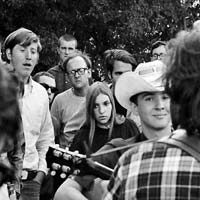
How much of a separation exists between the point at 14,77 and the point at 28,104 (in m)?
4.57

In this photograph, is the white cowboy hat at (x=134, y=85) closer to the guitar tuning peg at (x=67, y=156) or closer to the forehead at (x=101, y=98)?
the guitar tuning peg at (x=67, y=156)

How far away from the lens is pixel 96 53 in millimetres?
20250

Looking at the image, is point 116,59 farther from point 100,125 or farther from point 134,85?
point 134,85

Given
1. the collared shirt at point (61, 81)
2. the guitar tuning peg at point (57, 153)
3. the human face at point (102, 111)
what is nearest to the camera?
the guitar tuning peg at point (57, 153)

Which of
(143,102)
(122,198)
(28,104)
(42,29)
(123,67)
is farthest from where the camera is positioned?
(42,29)

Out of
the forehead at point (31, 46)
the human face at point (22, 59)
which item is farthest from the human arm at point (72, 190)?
the forehead at point (31, 46)

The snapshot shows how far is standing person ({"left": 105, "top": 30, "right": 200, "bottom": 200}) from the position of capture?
11.2 ft

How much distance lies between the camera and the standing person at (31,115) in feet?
24.1

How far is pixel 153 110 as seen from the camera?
5.24 m

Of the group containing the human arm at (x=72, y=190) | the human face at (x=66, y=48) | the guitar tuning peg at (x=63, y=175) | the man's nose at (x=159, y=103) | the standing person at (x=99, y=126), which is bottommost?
the human arm at (x=72, y=190)

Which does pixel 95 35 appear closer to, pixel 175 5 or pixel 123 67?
pixel 175 5

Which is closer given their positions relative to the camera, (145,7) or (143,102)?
(143,102)

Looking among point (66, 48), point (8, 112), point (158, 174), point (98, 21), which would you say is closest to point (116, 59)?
point (66, 48)

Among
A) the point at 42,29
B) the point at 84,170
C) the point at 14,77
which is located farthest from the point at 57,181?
the point at 42,29
